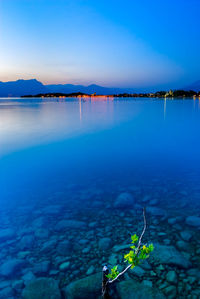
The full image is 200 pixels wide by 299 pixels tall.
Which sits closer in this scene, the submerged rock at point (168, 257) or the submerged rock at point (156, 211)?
the submerged rock at point (168, 257)

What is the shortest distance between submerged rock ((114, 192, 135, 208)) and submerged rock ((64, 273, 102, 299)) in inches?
152

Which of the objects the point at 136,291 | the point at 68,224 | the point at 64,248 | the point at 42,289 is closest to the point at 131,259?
the point at 136,291

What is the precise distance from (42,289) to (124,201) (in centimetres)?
497

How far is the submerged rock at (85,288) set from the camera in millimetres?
4789

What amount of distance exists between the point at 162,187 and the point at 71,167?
6652 mm

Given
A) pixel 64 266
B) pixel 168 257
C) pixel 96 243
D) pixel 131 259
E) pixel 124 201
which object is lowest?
pixel 64 266

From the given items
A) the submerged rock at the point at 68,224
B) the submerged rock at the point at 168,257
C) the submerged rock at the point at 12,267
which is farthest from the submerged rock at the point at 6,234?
the submerged rock at the point at 168,257

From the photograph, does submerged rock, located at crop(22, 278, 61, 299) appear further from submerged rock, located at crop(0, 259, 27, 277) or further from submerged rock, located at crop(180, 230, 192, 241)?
submerged rock, located at crop(180, 230, 192, 241)

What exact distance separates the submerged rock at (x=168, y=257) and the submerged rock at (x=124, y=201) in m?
2.84

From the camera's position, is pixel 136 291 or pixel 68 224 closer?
pixel 136 291

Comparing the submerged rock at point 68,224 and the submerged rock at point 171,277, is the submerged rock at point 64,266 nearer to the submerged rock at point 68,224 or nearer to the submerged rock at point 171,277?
the submerged rock at point 68,224

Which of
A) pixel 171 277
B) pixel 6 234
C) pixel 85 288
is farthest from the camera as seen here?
pixel 6 234

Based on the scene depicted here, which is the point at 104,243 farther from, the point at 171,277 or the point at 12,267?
the point at 12,267

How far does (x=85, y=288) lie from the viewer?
4.93 meters
